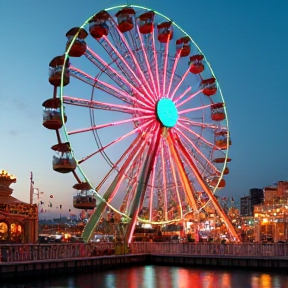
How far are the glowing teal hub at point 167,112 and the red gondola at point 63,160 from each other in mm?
7258

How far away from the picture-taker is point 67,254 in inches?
1022

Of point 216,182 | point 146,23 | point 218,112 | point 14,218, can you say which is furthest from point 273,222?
point 14,218

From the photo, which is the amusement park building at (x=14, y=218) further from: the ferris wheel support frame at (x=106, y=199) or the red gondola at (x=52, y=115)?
the red gondola at (x=52, y=115)

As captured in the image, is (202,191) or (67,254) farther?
(202,191)

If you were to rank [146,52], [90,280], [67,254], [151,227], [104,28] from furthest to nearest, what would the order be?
[151,227] < [146,52] < [104,28] < [67,254] < [90,280]

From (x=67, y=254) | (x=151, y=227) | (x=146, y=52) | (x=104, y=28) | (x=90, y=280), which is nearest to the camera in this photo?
(x=90, y=280)

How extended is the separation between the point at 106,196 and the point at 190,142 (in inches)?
271

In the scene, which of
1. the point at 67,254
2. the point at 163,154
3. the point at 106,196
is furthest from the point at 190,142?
the point at 67,254

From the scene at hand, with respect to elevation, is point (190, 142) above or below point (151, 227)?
above

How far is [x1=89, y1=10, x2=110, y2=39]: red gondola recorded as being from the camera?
2861 cm

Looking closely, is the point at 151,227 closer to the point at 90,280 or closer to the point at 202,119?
the point at 202,119

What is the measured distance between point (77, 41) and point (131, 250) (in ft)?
40.1

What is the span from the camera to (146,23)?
31.1 metres

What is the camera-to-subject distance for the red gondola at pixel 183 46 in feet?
112
